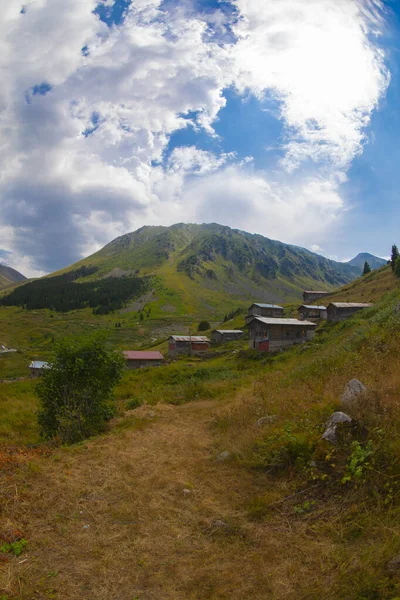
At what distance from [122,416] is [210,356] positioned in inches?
2073

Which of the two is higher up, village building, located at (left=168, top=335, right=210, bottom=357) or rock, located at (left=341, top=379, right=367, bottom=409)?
rock, located at (left=341, top=379, right=367, bottom=409)

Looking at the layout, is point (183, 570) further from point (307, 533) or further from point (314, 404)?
point (314, 404)

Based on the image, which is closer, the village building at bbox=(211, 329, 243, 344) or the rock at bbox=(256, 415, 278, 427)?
the rock at bbox=(256, 415, 278, 427)

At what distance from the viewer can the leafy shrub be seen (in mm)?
11586

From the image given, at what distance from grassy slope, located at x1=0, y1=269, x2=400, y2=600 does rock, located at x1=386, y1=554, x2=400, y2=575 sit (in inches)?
2.4

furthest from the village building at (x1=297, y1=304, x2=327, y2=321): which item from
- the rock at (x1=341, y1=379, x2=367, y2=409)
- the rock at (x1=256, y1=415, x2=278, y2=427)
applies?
the rock at (x1=341, y1=379, x2=367, y2=409)

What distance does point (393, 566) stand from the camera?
11.2ft

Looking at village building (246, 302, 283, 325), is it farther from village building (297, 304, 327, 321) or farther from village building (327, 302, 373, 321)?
village building (327, 302, 373, 321)

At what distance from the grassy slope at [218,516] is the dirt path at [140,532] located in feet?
0.07

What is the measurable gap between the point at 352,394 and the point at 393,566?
406 cm

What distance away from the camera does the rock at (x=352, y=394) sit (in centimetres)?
685

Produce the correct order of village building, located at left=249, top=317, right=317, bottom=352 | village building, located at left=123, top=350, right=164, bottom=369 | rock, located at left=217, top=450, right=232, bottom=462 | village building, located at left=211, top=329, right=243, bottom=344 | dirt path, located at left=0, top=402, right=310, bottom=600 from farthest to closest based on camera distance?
village building, located at left=211, top=329, right=243, bottom=344
village building, located at left=123, top=350, right=164, bottom=369
village building, located at left=249, top=317, right=317, bottom=352
rock, located at left=217, top=450, right=232, bottom=462
dirt path, located at left=0, top=402, right=310, bottom=600

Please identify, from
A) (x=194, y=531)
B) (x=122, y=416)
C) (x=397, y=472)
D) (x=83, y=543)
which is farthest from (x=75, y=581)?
(x=122, y=416)

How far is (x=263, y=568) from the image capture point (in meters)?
4.20
